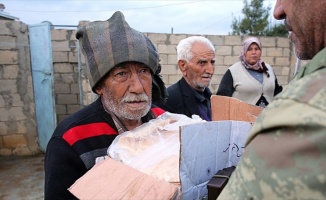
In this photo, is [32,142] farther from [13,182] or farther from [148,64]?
[148,64]

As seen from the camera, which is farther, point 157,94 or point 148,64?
point 157,94

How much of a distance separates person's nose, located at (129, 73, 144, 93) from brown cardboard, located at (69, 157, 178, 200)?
59cm

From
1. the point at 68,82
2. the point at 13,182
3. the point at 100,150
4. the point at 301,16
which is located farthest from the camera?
the point at 68,82

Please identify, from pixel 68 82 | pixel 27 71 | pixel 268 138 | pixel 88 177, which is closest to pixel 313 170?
pixel 268 138

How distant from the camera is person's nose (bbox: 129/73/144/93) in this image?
1.46 meters

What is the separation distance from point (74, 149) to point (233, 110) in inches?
29.1

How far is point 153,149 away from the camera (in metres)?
1.01

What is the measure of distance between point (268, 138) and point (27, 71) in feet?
17.0

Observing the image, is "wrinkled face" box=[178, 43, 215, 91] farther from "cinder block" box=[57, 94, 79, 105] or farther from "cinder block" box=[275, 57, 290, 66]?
"cinder block" box=[275, 57, 290, 66]

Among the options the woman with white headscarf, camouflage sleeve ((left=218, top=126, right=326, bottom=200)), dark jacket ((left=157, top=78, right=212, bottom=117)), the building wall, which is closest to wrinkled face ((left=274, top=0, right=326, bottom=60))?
camouflage sleeve ((left=218, top=126, right=326, bottom=200))

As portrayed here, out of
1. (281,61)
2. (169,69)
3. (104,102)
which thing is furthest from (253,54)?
(281,61)

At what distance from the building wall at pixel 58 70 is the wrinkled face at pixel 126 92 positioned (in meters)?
3.47

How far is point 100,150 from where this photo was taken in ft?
4.21

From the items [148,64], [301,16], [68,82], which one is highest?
[301,16]
